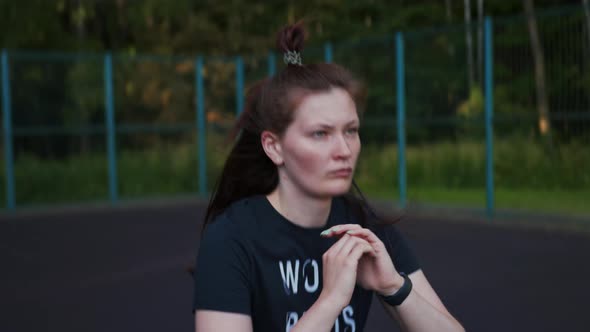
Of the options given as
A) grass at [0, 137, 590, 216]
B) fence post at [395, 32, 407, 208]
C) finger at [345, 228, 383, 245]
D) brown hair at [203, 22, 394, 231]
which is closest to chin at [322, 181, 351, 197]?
finger at [345, 228, 383, 245]

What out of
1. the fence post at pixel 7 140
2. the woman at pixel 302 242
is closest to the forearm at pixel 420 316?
the woman at pixel 302 242

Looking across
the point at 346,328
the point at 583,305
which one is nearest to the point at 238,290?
the point at 346,328

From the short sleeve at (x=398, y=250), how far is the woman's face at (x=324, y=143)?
0.31 m

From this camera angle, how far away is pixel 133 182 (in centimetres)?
1457

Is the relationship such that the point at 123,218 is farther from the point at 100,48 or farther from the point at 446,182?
the point at 100,48

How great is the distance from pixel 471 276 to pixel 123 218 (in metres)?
6.57

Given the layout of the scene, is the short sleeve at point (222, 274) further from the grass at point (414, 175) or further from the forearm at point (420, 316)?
the grass at point (414, 175)

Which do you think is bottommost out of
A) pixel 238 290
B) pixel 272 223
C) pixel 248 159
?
pixel 238 290

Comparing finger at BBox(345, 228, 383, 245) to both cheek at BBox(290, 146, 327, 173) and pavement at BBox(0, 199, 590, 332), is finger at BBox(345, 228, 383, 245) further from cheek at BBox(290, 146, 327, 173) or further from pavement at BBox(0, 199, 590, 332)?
pavement at BBox(0, 199, 590, 332)

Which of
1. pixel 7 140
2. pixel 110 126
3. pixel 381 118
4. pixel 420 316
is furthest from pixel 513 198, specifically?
pixel 420 316

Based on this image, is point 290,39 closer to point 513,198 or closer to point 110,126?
point 513,198

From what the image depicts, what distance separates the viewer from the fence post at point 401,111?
12281 mm

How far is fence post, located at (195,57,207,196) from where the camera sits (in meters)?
15.2

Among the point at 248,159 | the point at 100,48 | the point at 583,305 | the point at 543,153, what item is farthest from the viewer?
the point at 100,48
